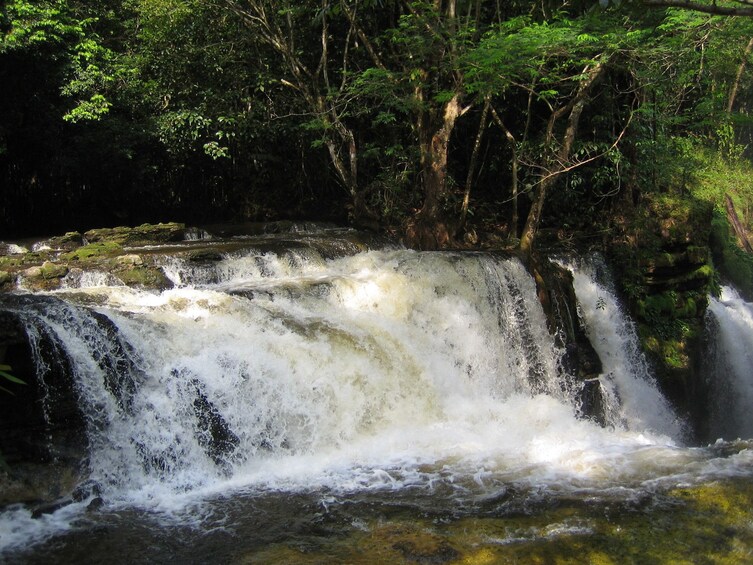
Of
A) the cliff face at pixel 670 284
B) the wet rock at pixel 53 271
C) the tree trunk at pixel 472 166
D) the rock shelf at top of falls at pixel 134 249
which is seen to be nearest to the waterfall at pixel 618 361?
the cliff face at pixel 670 284

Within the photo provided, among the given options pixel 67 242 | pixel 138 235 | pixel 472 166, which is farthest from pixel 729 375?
pixel 67 242

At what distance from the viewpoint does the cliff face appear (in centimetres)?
993

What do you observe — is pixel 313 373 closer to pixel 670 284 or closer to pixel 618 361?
pixel 618 361

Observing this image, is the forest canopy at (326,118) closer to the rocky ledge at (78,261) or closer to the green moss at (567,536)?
the rocky ledge at (78,261)

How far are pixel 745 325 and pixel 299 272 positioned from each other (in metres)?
7.74

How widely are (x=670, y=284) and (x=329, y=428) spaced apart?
270 inches

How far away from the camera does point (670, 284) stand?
10359 millimetres

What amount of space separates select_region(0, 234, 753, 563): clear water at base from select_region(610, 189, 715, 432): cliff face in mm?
2203

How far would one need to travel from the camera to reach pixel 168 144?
11.9 metres

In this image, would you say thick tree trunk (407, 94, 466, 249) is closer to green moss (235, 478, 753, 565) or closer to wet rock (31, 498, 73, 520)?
green moss (235, 478, 753, 565)

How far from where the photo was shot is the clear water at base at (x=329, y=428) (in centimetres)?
427

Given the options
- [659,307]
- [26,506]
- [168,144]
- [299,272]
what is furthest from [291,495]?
[168,144]

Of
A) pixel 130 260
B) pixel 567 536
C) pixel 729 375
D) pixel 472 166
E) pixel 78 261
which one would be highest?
pixel 472 166

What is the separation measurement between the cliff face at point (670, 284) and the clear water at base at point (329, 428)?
220 centimetres
